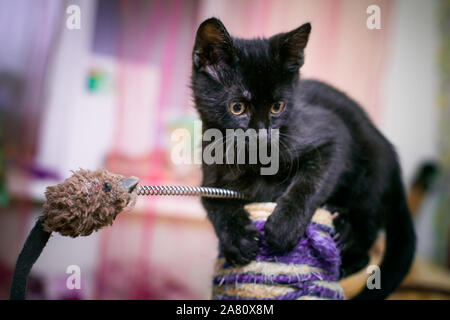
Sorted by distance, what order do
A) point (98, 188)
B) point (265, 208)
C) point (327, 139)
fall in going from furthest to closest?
point (327, 139), point (265, 208), point (98, 188)

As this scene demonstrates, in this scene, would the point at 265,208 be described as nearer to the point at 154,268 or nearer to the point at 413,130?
the point at 154,268

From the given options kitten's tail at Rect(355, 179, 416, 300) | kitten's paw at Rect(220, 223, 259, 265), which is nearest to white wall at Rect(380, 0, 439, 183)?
kitten's tail at Rect(355, 179, 416, 300)

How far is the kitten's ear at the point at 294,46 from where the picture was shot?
87 cm

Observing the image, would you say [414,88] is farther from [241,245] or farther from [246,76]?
[241,245]

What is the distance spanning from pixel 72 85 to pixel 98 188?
62.7 inches

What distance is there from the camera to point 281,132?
0.94 meters

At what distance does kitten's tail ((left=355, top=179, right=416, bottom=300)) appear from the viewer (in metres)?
1.07

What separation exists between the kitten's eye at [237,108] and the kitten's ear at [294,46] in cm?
16

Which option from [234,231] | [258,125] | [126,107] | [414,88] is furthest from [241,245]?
[414,88]

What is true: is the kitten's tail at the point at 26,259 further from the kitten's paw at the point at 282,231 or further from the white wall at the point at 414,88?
the white wall at the point at 414,88

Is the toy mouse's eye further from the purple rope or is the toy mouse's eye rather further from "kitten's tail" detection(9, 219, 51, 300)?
the purple rope

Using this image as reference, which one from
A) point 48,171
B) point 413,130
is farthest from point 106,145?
point 413,130

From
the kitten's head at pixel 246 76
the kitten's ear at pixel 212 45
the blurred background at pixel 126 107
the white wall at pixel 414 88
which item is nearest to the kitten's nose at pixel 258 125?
the kitten's head at pixel 246 76
